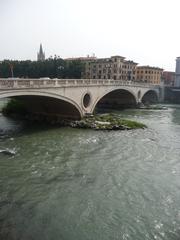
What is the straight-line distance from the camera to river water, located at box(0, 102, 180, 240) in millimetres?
10508

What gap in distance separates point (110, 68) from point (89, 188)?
6731 cm

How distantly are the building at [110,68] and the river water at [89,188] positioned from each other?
56416mm

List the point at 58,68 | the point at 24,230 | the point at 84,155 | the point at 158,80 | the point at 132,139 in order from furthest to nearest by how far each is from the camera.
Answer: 1. the point at 158,80
2. the point at 58,68
3. the point at 132,139
4. the point at 84,155
5. the point at 24,230

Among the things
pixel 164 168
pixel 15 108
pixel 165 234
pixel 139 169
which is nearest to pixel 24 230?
pixel 165 234

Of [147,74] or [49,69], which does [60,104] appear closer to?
[49,69]

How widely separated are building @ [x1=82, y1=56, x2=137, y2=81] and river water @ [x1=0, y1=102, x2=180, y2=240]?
5642 centimetres

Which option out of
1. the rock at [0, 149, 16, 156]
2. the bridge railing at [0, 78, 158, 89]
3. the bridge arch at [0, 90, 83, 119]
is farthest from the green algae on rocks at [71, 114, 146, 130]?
the rock at [0, 149, 16, 156]

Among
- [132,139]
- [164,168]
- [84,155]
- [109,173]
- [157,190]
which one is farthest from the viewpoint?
[132,139]

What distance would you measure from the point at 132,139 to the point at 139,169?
760 cm

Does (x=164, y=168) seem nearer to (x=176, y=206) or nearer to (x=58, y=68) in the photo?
(x=176, y=206)

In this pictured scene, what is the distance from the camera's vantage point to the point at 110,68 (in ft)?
258

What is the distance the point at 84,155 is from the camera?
63.5 feet

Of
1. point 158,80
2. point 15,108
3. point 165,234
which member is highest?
point 158,80

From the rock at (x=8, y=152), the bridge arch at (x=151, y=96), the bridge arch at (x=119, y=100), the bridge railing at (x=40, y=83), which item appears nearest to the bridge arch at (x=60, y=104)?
the bridge railing at (x=40, y=83)
